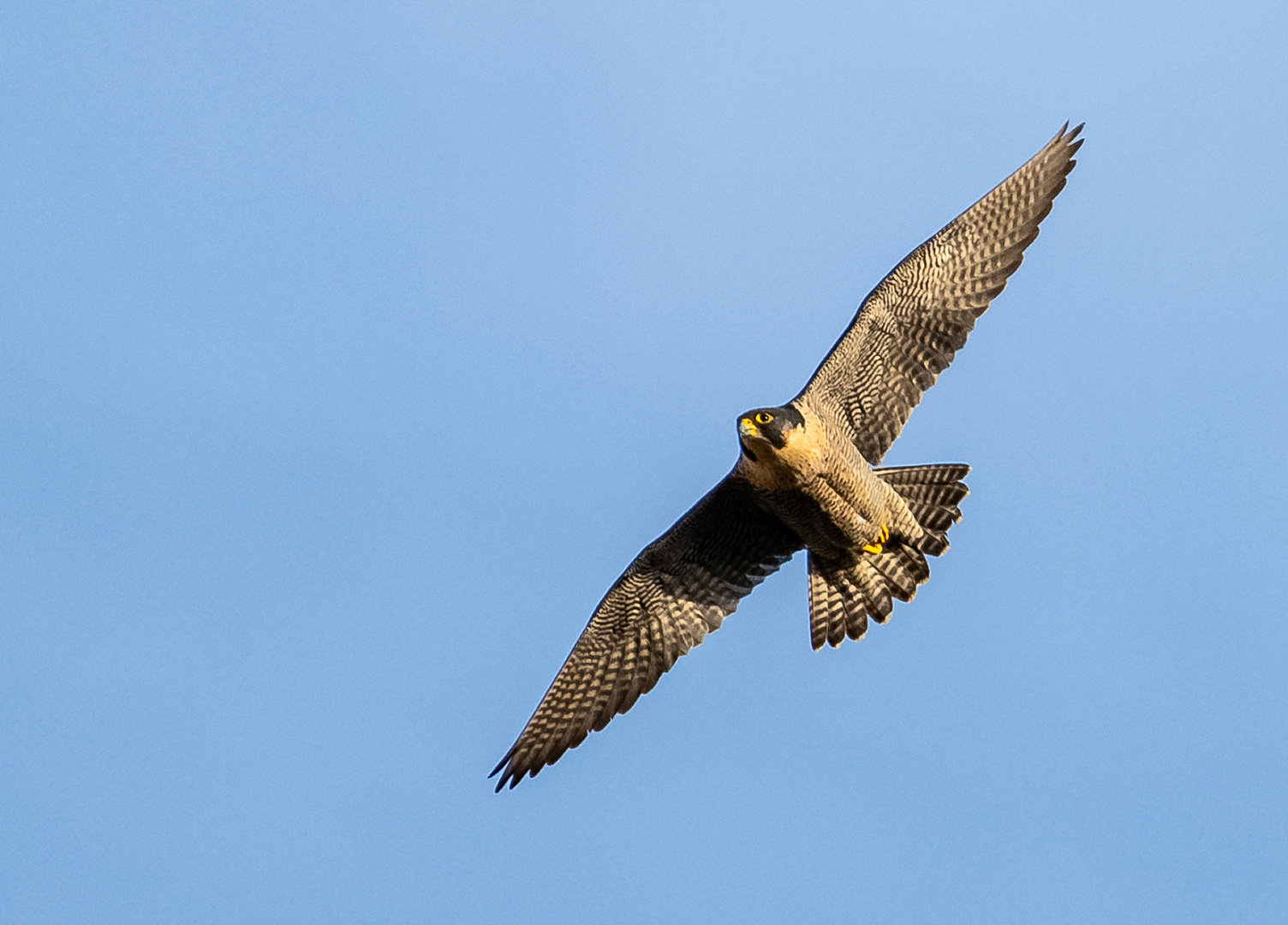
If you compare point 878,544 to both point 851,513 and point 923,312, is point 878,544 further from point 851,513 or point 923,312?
point 923,312

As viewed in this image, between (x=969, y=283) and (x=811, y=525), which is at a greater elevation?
(x=969, y=283)

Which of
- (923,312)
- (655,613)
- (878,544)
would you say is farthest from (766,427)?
(655,613)

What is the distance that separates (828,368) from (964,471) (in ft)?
4.42

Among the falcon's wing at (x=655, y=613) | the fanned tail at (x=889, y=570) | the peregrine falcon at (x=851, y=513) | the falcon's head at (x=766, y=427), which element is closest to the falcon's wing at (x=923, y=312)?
the peregrine falcon at (x=851, y=513)

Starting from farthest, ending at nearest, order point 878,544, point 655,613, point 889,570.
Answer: point 655,613, point 889,570, point 878,544

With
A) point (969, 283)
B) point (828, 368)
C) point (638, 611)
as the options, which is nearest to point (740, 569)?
point (638, 611)

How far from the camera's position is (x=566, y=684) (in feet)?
46.6

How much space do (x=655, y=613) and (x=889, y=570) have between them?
199 cm

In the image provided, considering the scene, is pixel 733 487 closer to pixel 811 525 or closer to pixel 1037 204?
pixel 811 525

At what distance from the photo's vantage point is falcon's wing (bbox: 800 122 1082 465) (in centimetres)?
1348

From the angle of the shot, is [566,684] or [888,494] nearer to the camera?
[888,494]

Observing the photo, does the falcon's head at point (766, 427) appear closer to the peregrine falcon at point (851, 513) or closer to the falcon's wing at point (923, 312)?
the peregrine falcon at point (851, 513)

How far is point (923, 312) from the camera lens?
532 inches

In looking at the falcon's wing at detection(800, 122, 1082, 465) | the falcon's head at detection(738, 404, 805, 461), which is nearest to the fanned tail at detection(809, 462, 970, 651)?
the falcon's wing at detection(800, 122, 1082, 465)
